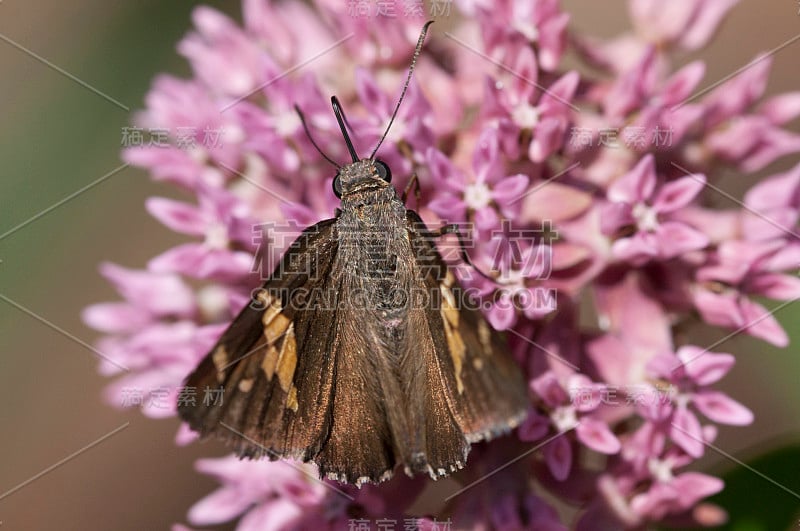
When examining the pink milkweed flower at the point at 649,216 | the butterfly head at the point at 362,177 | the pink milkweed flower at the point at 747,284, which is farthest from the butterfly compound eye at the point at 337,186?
the pink milkweed flower at the point at 747,284

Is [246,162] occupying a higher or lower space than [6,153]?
lower

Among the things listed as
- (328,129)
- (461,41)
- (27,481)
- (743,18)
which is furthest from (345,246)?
(743,18)

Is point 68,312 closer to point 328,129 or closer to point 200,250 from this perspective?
point 200,250

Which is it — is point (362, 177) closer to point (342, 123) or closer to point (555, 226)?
point (342, 123)

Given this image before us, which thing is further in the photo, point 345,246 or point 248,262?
point 248,262

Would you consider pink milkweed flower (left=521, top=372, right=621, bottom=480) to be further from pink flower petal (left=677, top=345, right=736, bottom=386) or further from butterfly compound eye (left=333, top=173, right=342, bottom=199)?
butterfly compound eye (left=333, top=173, right=342, bottom=199)

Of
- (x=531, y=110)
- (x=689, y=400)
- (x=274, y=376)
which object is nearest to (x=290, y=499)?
(x=274, y=376)
